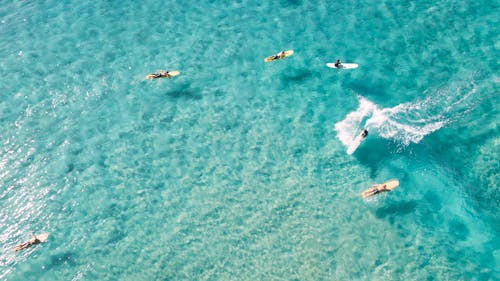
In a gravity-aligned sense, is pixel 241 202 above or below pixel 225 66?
below

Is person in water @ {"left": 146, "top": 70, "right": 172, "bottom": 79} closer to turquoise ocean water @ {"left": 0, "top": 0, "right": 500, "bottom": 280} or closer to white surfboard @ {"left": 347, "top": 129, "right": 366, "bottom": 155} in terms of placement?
turquoise ocean water @ {"left": 0, "top": 0, "right": 500, "bottom": 280}

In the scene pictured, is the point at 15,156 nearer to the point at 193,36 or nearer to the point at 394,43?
the point at 193,36

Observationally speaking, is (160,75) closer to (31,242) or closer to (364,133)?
(31,242)

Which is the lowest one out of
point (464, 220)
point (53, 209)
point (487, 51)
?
point (464, 220)

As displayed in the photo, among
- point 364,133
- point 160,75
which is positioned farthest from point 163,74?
point 364,133

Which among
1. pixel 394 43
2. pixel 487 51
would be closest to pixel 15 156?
pixel 394 43

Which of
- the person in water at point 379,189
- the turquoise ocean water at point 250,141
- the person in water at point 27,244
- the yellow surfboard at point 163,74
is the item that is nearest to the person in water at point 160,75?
the yellow surfboard at point 163,74

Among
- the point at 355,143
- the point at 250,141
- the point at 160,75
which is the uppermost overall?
the point at 160,75
